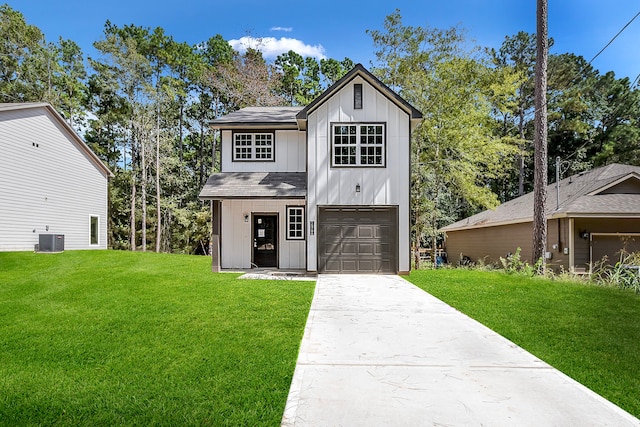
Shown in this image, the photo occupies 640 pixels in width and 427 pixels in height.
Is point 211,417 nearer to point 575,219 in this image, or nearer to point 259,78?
point 575,219

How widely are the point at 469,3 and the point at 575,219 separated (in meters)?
8.88

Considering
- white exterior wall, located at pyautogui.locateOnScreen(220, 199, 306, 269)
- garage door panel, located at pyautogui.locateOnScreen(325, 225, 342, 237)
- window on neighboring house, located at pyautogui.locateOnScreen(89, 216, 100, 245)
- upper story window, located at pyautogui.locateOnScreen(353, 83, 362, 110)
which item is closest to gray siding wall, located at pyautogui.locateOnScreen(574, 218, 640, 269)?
garage door panel, located at pyautogui.locateOnScreen(325, 225, 342, 237)

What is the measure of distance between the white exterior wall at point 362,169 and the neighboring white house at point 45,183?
1225 cm

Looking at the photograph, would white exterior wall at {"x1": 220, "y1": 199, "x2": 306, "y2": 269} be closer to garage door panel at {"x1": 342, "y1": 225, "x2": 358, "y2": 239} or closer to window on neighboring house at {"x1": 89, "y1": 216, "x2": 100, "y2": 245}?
garage door panel at {"x1": 342, "y1": 225, "x2": 358, "y2": 239}

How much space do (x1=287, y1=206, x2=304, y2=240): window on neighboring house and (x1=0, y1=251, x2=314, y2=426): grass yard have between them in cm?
425

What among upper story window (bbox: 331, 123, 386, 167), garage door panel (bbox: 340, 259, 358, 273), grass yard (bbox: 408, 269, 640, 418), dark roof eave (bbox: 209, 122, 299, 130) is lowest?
grass yard (bbox: 408, 269, 640, 418)

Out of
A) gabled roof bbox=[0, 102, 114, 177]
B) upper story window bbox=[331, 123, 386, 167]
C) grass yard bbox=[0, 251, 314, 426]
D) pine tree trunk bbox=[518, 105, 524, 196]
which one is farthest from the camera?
pine tree trunk bbox=[518, 105, 524, 196]

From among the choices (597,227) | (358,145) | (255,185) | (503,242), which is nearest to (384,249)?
(358,145)

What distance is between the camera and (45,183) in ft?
54.2

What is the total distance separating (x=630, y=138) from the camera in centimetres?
2458

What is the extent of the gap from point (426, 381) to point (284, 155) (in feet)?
34.5

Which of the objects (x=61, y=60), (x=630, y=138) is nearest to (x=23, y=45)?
(x=61, y=60)

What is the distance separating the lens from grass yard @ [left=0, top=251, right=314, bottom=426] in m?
3.03

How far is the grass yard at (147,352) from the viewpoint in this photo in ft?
9.94
